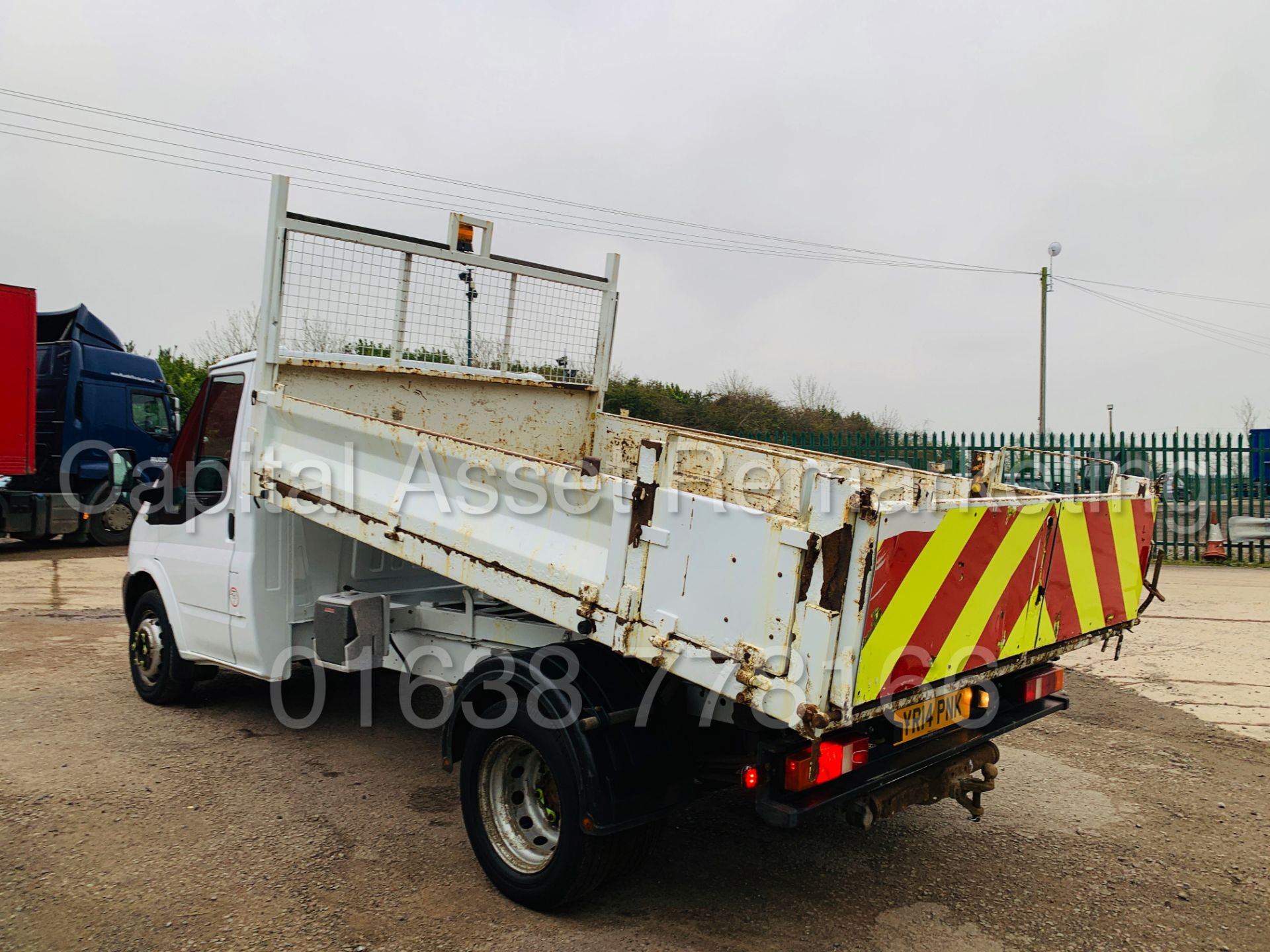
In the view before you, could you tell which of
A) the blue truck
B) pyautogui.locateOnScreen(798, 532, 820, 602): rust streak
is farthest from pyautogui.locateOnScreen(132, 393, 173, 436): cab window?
pyautogui.locateOnScreen(798, 532, 820, 602): rust streak

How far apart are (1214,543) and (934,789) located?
12.3 metres

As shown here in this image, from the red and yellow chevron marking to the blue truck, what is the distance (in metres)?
13.7

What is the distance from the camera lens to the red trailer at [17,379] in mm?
13562

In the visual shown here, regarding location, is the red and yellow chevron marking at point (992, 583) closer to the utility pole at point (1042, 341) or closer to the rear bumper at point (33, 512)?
the rear bumper at point (33, 512)

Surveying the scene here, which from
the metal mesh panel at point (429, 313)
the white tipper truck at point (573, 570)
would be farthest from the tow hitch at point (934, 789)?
the metal mesh panel at point (429, 313)

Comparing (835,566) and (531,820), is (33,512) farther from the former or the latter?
(835,566)

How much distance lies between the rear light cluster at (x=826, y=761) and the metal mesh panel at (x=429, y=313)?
128 inches

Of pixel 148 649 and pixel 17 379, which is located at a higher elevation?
pixel 17 379

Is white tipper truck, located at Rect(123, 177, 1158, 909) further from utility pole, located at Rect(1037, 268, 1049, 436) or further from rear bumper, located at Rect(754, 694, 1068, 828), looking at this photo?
utility pole, located at Rect(1037, 268, 1049, 436)

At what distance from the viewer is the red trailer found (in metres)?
13.6

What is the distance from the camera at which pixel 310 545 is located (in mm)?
4914

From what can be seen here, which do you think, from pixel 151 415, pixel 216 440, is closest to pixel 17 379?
pixel 151 415

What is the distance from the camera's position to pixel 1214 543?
44.1 ft

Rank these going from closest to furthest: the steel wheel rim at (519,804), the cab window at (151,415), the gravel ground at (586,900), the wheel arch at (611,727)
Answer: the wheel arch at (611,727) → the gravel ground at (586,900) → the steel wheel rim at (519,804) → the cab window at (151,415)
